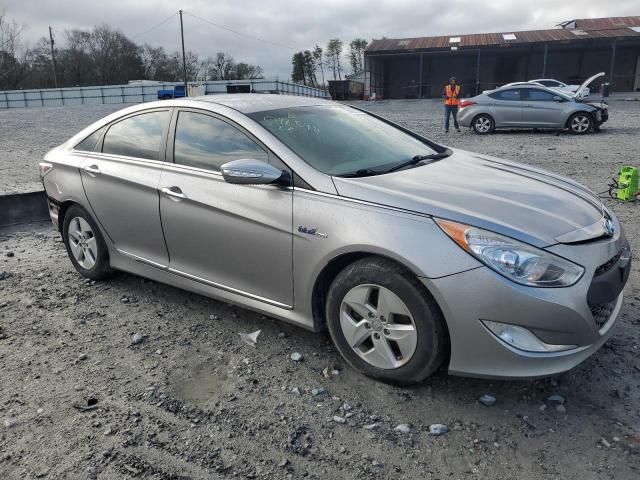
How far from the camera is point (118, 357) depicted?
344cm

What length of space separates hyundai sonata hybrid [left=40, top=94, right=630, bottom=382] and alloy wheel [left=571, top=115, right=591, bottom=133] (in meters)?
12.9

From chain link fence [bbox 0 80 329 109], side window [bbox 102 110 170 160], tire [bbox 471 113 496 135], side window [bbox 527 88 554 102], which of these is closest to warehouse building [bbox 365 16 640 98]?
chain link fence [bbox 0 80 329 109]

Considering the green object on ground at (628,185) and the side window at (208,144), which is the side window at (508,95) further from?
the side window at (208,144)

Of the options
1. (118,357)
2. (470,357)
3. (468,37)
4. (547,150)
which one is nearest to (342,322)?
(470,357)

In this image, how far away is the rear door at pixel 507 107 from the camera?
15672mm

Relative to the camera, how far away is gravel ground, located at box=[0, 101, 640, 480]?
95.9 inches

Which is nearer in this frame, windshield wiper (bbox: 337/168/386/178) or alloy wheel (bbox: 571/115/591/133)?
windshield wiper (bbox: 337/168/386/178)

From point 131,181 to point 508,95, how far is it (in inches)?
563

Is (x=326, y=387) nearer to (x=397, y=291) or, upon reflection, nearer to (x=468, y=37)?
(x=397, y=291)

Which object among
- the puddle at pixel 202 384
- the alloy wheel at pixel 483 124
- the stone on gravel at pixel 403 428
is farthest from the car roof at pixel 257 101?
the alloy wheel at pixel 483 124

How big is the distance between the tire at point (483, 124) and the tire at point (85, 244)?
13.9 meters

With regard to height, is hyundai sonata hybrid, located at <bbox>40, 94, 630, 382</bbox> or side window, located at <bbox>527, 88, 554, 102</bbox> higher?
side window, located at <bbox>527, 88, 554, 102</bbox>

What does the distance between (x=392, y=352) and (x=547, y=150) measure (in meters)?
10.8

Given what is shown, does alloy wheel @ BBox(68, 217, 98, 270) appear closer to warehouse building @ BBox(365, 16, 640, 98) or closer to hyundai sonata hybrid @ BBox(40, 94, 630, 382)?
hyundai sonata hybrid @ BBox(40, 94, 630, 382)
